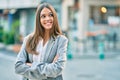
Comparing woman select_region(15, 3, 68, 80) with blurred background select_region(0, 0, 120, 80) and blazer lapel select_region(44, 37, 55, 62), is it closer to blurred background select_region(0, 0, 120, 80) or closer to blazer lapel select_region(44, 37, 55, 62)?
blazer lapel select_region(44, 37, 55, 62)

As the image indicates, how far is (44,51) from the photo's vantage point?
124 inches

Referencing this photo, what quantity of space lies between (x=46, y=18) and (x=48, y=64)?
39 cm

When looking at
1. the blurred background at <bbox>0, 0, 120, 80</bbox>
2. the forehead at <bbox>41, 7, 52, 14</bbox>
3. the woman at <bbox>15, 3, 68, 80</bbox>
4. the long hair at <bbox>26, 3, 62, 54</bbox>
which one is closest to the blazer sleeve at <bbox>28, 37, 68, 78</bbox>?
the woman at <bbox>15, 3, 68, 80</bbox>

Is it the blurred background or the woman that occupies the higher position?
the woman

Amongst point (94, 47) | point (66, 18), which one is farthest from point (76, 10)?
point (94, 47)

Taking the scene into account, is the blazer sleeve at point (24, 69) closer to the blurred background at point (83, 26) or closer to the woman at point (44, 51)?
the woman at point (44, 51)

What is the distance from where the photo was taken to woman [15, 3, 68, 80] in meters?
3.09

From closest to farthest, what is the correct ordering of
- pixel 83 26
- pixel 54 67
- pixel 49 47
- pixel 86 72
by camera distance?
pixel 54 67 < pixel 49 47 < pixel 86 72 < pixel 83 26

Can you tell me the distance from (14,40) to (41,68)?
78.1ft

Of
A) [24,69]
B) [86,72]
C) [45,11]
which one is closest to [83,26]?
[86,72]

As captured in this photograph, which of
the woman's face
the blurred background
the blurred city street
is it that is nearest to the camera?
the woman's face

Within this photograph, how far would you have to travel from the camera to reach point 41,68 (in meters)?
3.08

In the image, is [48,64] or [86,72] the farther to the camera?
[86,72]

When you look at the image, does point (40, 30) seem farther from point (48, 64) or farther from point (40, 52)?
point (48, 64)
